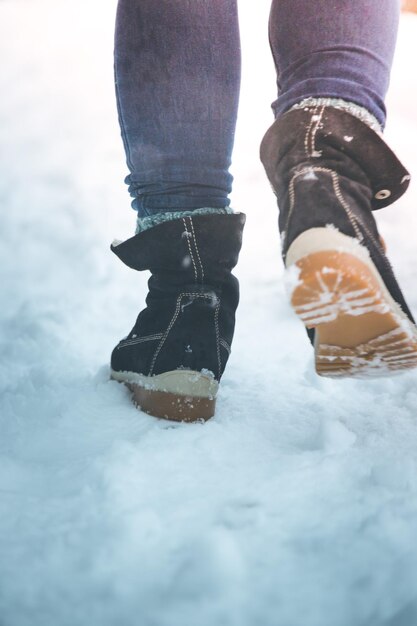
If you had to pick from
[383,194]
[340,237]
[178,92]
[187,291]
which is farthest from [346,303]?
[178,92]

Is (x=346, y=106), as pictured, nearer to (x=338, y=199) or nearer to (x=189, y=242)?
(x=338, y=199)

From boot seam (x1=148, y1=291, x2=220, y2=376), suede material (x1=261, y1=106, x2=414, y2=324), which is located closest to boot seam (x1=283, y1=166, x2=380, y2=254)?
suede material (x1=261, y1=106, x2=414, y2=324)

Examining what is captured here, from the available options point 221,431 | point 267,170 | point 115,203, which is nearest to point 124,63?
point 267,170

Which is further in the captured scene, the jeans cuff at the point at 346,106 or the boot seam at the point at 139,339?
the boot seam at the point at 139,339

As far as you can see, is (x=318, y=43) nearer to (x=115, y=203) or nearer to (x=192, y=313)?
(x=192, y=313)

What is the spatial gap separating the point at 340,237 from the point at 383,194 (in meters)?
0.14

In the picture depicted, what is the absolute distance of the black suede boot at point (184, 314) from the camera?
0.75m

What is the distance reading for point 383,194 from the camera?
646 millimetres

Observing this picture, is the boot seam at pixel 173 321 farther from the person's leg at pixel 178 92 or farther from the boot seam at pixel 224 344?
the person's leg at pixel 178 92

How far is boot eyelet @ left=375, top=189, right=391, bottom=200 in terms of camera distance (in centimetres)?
64

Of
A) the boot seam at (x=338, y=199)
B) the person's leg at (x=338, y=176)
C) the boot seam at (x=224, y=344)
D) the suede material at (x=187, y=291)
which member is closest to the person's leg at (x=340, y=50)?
the person's leg at (x=338, y=176)

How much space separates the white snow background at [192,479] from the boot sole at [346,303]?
0.37 feet

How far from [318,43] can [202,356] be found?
449 mm

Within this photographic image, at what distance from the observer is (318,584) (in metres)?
0.40
